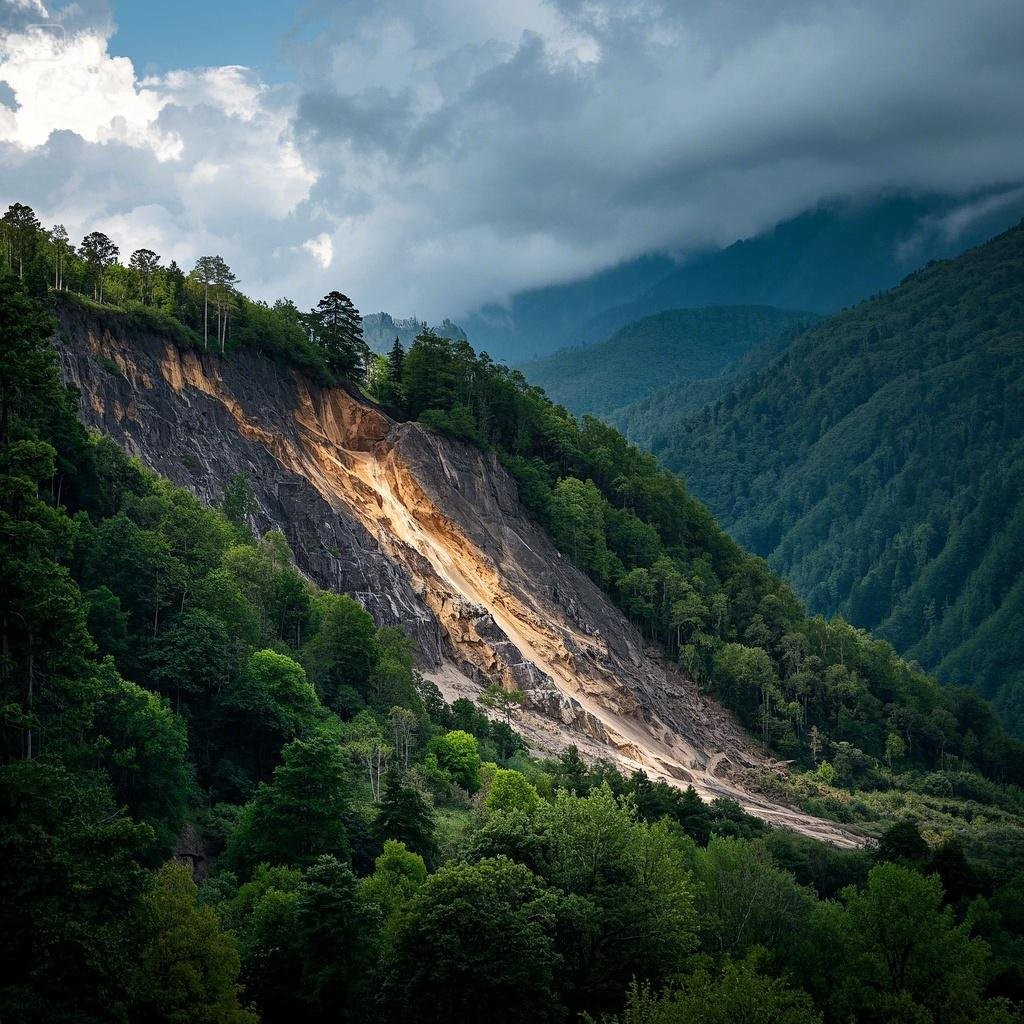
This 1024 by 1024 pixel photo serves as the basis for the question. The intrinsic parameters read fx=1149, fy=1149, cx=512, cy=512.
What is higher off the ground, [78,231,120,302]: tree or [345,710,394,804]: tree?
[78,231,120,302]: tree

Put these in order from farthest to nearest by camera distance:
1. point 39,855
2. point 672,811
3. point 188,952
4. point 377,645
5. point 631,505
A: point 631,505 → point 377,645 → point 672,811 → point 188,952 → point 39,855

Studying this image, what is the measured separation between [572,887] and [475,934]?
18.0 feet

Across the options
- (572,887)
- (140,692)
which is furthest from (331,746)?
(572,887)

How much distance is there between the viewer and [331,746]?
3825 cm

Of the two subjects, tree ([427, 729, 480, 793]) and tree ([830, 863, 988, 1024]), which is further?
tree ([427, 729, 480, 793])

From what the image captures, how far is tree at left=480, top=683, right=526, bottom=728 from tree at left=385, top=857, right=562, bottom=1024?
4271 cm

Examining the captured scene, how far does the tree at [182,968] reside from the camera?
24203 millimetres

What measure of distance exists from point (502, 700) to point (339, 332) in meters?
35.9

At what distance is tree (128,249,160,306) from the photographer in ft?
257

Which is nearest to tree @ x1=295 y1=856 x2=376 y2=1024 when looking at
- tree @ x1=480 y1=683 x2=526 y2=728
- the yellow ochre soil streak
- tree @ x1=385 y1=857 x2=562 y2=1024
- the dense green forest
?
the dense green forest

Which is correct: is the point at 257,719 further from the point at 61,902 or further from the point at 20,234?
the point at 20,234

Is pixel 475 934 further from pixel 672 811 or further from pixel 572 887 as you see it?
pixel 672 811

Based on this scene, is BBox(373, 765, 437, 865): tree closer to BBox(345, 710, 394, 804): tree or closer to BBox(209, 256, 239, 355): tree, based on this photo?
BBox(345, 710, 394, 804): tree

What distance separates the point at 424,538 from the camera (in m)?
86.3
